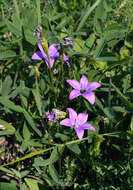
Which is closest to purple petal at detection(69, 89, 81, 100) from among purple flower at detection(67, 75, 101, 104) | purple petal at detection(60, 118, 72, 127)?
purple flower at detection(67, 75, 101, 104)

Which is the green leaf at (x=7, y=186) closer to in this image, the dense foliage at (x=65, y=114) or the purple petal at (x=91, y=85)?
the dense foliage at (x=65, y=114)

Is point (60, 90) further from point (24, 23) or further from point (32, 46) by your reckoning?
point (24, 23)

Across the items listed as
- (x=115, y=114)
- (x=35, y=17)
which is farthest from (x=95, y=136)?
(x=35, y=17)

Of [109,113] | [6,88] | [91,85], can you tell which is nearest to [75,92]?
[91,85]

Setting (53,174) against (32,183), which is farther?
(32,183)

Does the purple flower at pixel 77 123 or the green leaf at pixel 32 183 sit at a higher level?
the purple flower at pixel 77 123

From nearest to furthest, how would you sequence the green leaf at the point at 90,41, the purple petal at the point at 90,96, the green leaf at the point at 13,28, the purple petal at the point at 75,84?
the purple petal at the point at 90,96
the purple petal at the point at 75,84
the green leaf at the point at 13,28
the green leaf at the point at 90,41

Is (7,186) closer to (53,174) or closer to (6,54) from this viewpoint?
(53,174)

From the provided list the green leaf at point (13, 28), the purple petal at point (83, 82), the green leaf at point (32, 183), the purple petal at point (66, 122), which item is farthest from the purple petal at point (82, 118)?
the green leaf at point (13, 28)

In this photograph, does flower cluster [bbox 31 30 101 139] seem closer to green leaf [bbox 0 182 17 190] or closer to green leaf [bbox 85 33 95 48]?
green leaf [bbox 85 33 95 48]
